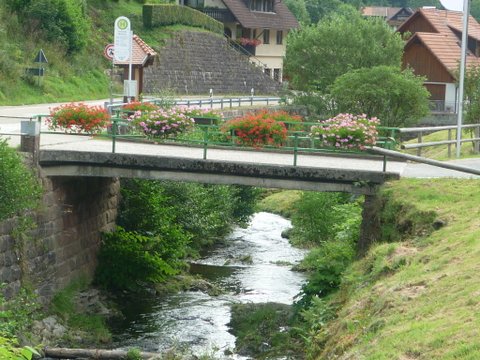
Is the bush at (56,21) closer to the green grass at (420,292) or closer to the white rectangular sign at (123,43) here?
the white rectangular sign at (123,43)

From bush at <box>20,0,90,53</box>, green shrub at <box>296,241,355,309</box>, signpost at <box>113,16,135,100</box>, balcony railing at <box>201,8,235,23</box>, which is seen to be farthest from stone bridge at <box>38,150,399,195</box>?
balcony railing at <box>201,8,235,23</box>

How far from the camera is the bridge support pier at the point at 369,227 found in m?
21.6

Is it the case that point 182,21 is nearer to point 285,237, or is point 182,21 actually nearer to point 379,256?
point 285,237

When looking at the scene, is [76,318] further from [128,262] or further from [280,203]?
[280,203]

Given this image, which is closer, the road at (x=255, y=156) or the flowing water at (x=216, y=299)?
the flowing water at (x=216, y=299)

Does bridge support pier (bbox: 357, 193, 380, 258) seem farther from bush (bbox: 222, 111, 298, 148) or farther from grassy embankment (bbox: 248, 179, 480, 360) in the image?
bush (bbox: 222, 111, 298, 148)

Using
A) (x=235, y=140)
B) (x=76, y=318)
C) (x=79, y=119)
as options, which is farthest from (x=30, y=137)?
(x=235, y=140)

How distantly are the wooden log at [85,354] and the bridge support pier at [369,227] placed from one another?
4.29 meters

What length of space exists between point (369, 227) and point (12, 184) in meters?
6.55

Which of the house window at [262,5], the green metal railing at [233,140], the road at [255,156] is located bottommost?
the road at [255,156]

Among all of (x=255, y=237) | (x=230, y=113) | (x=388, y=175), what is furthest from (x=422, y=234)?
(x=230, y=113)

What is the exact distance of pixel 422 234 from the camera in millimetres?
19672

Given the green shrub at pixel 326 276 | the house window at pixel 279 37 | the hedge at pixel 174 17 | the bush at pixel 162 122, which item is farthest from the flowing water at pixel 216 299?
the house window at pixel 279 37

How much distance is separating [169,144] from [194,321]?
3.97m
